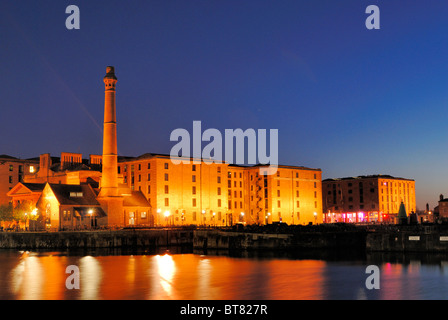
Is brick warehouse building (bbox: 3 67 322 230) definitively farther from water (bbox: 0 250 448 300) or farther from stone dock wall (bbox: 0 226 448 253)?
water (bbox: 0 250 448 300)

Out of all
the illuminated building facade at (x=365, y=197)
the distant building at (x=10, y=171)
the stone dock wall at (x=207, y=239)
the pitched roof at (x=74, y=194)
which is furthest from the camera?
the illuminated building facade at (x=365, y=197)

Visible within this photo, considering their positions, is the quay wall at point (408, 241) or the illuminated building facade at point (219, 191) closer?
the quay wall at point (408, 241)

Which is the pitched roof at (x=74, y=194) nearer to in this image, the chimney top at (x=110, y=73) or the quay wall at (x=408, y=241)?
the chimney top at (x=110, y=73)

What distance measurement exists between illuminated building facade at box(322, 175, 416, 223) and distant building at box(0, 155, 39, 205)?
286 ft

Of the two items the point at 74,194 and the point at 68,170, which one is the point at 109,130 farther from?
the point at 68,170

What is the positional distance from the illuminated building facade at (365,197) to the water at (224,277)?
3754 inches

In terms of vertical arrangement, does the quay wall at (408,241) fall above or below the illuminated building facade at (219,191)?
below

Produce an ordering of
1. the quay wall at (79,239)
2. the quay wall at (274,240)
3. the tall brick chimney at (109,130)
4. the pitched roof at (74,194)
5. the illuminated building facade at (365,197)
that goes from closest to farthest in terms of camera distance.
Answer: the quay wall at (274,240) → the quay wall at (79,239) → the tall brick chimney at (109,130) → the pitched roof at (74,194) → the illuminated building facade at (365,197)

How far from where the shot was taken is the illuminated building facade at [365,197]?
15838 cm

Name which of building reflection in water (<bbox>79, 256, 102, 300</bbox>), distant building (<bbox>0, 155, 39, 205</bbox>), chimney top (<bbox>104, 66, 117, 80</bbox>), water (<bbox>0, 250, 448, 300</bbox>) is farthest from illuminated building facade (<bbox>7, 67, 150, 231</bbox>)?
distant building (<bbox>0, 155, 39, 205</bbox>)

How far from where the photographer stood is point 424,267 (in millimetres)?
53469

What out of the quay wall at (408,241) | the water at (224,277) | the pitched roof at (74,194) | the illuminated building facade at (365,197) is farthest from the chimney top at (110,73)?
the illuminated building facade at (365,197)

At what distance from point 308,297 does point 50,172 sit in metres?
89.1

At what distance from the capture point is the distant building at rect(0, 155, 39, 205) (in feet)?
434
